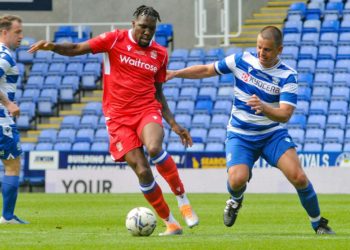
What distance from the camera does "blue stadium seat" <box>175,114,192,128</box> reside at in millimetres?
29156

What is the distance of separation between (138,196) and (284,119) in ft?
38.6

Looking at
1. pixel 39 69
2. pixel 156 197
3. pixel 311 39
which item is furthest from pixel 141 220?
pixel 39 69

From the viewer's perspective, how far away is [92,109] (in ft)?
101

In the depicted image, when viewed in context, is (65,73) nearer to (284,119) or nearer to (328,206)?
(328,206)

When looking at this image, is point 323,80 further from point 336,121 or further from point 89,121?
point 89,121

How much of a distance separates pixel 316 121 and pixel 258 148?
52.8 feet

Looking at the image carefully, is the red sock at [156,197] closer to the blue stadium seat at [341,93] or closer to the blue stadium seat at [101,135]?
the blue stadium seat at [341,93]

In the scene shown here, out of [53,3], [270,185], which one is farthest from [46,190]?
[53,3]

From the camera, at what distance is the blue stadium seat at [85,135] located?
97.3ft

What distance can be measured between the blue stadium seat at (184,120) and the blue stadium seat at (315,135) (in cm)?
337

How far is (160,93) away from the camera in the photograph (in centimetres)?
1202

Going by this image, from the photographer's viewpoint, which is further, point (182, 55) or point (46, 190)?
point (182, 55)

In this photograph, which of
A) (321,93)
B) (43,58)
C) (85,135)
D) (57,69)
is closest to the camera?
(321,93)

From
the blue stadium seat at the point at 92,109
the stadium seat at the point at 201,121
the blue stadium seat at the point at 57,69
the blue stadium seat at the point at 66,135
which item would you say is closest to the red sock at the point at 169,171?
the stadium seat at the point at 201,121
